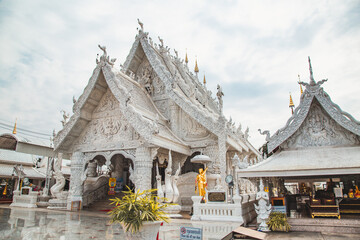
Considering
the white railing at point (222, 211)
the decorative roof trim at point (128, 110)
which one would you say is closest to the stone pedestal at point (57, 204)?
the decorative roof trim at point (128, 110)

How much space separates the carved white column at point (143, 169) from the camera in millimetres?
8918

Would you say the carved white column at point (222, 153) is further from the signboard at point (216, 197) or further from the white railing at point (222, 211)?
the signboard at point (216, 197)

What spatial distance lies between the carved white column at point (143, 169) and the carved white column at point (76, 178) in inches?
115

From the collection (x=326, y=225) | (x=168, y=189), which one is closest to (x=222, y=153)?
(x=168, y=189)

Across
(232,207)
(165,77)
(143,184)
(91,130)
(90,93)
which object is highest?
(165,77)

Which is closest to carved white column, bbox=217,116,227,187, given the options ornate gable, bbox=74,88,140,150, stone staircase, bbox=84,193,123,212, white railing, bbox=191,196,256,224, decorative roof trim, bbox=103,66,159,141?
white railing, bbox=191,196,256,224

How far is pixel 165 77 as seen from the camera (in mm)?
12188

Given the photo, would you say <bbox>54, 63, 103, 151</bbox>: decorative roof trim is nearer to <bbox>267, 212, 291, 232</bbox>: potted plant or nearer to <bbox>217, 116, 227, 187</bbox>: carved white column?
<bbox>217, 116, 227, 187</bbox>: carved white column

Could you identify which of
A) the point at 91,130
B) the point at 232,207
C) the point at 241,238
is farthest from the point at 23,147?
the point at 241,238

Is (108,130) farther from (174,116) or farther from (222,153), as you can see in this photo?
(222,153)

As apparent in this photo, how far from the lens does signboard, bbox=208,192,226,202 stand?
→ 8055 millimetres

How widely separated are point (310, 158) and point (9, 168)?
2121cm

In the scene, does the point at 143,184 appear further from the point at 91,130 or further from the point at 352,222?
the point at 352,222

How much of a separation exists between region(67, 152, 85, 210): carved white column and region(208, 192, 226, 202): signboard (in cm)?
536
